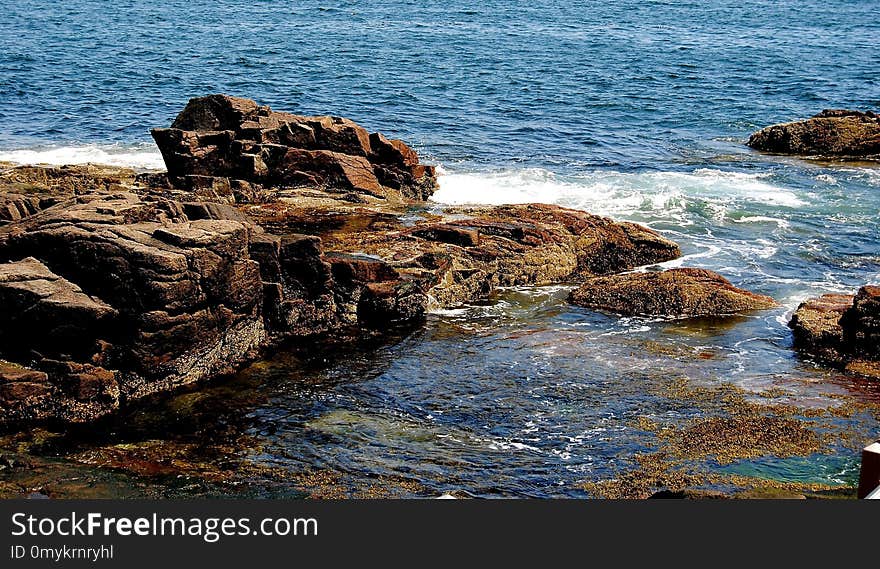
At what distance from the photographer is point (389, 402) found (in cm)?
1608

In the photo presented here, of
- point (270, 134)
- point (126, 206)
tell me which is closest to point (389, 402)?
point (126, 206)

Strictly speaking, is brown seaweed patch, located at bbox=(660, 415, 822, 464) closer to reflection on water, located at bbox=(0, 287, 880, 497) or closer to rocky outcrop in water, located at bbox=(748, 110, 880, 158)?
reflection on water, located at bbox=(0, 287, 880, 497)

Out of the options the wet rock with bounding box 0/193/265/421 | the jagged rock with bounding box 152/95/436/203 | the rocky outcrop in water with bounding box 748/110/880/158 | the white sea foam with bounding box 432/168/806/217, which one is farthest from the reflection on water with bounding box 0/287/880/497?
the rocky outcrop in water with bounding box 748/110/880/158

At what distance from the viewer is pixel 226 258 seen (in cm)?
1705

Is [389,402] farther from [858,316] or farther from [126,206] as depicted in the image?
[858,316]

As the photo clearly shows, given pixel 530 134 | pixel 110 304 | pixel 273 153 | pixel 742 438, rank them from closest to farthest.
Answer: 1. pixel 742 438
2. pixel 110 304
3. pixel 273 153
4. pixel 530 134

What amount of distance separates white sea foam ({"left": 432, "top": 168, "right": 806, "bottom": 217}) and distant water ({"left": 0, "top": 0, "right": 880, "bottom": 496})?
0.44 feet

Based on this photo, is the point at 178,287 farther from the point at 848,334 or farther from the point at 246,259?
the point at 848,334

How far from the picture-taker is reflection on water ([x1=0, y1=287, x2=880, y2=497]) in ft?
43.7

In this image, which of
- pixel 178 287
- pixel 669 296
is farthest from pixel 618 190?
pixel 178 287

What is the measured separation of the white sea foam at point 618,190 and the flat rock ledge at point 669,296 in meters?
8.09

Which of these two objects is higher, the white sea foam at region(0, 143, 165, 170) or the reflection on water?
the white sea foam at region(0, 143, 165, 170)

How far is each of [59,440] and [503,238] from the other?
11374 mm

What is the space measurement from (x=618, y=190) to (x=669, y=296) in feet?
39.4
